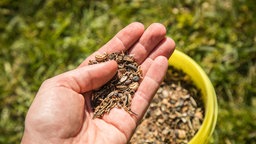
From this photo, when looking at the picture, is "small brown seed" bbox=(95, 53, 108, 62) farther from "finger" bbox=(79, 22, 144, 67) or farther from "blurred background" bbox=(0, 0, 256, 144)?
"blurred background" bbox=(0, 0, 256, 144)

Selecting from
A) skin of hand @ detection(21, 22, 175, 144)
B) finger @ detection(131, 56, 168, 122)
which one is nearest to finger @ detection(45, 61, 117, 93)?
skin of hand @ detection(21, 22, 175, 144)

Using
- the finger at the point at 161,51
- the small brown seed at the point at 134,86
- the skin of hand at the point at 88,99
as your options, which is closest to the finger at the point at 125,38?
the skin of hand at the point at 88,99

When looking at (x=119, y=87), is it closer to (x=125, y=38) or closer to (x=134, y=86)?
(x=134, y=86)

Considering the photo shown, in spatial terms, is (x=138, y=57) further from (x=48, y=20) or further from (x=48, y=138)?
(x=48, y=20)

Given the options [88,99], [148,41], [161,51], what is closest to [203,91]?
[161,51]

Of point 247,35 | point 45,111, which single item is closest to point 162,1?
point 247,35

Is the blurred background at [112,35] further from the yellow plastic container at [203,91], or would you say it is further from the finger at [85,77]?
the finger at [85,77]
